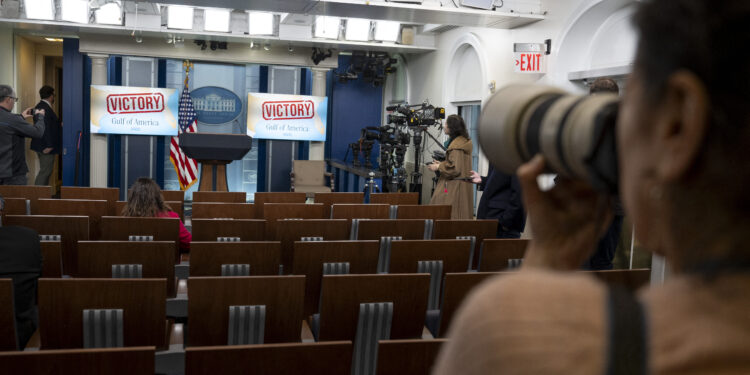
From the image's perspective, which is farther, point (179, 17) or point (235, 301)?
point (179, 17)

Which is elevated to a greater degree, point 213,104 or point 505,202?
point 213,104

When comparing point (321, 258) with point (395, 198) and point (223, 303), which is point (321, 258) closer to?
point (223, 303)

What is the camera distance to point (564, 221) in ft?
2.23

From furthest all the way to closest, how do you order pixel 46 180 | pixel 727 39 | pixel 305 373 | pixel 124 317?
1. pixel 46 180
2. pixel 124 317
3. pixel 305 373
4. pixel 727 39

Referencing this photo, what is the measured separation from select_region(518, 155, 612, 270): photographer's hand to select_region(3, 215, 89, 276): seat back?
3835 mm

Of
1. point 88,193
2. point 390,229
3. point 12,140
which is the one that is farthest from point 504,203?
point 12,140

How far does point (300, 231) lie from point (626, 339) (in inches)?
149

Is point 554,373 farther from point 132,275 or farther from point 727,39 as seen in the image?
point 132,275

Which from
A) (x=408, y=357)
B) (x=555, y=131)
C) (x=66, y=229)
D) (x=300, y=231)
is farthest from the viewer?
(x=300, y=231)

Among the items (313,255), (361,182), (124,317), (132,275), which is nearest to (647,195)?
(124,317)

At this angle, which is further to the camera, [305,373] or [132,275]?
[132,275]

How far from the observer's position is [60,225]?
3.96m

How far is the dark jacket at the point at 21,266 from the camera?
2.68m

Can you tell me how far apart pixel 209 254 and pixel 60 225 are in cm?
124
